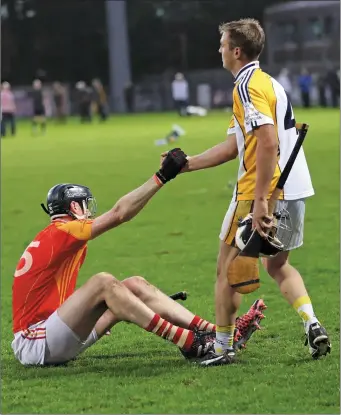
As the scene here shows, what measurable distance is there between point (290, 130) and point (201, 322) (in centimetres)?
146

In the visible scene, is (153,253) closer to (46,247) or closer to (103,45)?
(46,247)

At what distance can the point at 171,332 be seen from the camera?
Result: 24.4ft

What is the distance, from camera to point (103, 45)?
77.0 m

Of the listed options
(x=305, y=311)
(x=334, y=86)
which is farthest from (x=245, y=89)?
(x=334, y=86)

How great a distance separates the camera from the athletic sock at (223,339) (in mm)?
7453

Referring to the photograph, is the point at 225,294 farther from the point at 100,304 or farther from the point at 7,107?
the point at 7,107

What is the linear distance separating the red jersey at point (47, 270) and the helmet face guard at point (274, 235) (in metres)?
0.97

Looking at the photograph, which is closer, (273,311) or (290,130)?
(290,130)

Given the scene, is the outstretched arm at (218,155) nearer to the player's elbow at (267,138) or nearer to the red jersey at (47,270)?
the player's elbow at (267,138)

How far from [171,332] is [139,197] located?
878 mm

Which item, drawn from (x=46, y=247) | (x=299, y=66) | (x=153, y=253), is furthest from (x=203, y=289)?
(x=299, y=66)

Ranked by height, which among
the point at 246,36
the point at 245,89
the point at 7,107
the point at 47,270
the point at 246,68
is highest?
the point at 246,36

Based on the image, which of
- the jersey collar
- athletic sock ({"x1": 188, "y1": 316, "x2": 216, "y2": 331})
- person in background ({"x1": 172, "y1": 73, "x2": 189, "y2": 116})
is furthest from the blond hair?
person in background ({"x1": 172, "y1": 73, "x2": 189, "y2": 116})

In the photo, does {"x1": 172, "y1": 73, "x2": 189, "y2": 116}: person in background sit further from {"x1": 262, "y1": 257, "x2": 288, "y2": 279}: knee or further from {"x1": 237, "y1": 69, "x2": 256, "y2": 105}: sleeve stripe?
{"x1": 237, "y1": 69, "x2": 256, "y2": 105}: sleeve stripe
